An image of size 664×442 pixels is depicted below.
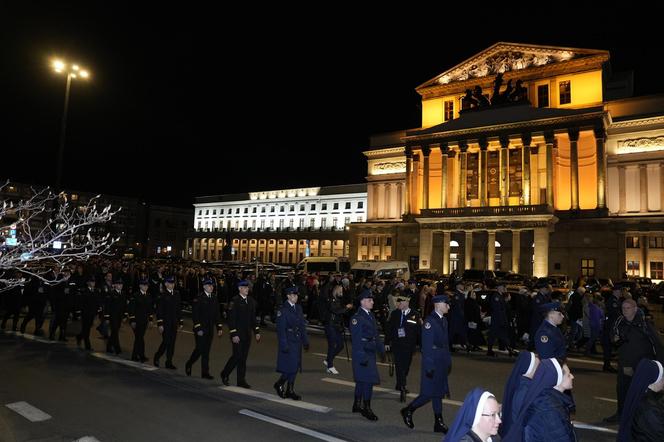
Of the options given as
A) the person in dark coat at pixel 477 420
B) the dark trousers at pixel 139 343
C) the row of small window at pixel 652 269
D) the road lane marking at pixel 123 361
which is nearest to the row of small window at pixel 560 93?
the row of small window at pixel 652 269

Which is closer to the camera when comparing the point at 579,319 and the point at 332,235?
the point at 579,319

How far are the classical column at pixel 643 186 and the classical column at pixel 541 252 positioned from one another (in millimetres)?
9613

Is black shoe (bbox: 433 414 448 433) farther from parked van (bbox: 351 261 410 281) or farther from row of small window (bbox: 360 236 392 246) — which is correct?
Result: row of small window (bbox: 360 236 392 246)

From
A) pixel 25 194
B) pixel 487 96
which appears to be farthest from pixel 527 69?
pixel 25 194

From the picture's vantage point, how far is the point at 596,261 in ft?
144

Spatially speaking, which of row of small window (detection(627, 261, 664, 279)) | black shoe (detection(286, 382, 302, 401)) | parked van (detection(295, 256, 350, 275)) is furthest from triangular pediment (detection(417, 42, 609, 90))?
black shoe (detection(286, 382, 302, 401))

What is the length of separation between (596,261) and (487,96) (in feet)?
70.7

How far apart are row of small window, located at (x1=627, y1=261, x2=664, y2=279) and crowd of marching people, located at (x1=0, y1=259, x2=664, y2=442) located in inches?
1155

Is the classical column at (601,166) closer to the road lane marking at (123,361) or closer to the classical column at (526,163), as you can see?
the classical column at (526,163)

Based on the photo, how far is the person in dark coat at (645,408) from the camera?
13.0ft

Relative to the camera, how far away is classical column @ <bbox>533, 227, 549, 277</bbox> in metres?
43.5

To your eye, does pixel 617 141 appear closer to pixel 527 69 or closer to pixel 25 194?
pixel 527 69

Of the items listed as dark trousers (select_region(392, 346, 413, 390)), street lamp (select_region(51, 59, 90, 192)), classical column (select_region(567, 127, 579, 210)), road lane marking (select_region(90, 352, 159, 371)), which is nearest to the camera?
dark trousers (select_region(392, 346, 413, 390))

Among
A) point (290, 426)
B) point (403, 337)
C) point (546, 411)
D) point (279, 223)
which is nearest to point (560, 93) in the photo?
point (403, 337)
